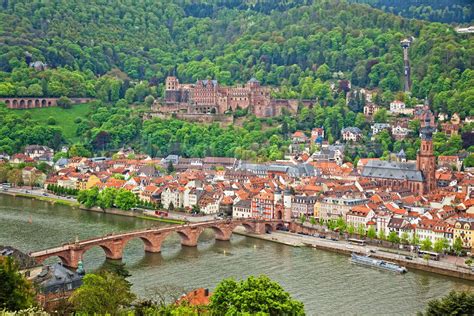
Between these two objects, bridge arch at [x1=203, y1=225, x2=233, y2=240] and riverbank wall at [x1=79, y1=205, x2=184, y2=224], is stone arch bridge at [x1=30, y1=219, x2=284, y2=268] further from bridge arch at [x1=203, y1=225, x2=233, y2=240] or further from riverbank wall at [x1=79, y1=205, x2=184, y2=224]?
riverbank wall at [x1=79, y1=205, x2=184, y2=224]

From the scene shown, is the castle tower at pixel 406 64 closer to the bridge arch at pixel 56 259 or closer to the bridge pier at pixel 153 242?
the bridge pier at pixel 153 242

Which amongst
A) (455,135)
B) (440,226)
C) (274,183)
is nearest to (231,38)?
(455,135)

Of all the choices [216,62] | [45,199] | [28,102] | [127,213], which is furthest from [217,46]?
[127,213]

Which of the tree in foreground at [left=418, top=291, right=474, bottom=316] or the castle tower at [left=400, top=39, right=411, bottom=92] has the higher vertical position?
the castle tower at [left=400, top=39, right=411, bottom=92]

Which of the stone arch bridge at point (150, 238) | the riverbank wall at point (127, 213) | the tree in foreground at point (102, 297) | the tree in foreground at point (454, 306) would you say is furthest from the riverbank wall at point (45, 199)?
the tree in foreground at point (454, 306)

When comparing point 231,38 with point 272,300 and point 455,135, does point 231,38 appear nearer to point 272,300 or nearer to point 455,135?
point 455,135

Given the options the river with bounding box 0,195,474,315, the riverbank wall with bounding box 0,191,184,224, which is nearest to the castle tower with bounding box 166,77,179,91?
the riverbank wall with bounding box 0,191,184,224

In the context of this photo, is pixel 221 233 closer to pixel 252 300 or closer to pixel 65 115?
pixel 252 300
